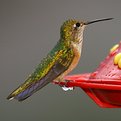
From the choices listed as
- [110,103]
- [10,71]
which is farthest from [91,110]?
[110,103]

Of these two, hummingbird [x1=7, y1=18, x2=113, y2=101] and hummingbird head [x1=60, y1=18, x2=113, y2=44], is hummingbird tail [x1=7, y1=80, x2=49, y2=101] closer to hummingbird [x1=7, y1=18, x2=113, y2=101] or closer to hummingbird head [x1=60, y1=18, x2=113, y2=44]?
hummingbird [x1=7, y1=18, x2=113, y2=101]

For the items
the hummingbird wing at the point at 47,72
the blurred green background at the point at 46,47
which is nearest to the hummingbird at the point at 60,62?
the hummingbird wing at the point at 47,72

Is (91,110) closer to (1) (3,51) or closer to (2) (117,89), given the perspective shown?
(1) (3,51)

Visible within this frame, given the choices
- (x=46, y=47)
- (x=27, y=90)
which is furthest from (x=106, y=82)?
(x=46, y=47)

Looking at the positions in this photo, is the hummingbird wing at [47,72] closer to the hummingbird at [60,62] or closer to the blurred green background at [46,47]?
the hummingbird at [60,62]

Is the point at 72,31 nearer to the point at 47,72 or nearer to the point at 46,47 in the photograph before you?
the point at 47,72

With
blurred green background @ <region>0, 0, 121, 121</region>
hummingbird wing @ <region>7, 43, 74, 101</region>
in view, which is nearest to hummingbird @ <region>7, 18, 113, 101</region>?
hummingbird wing @ <region>7, 43, 74, 101</region>
